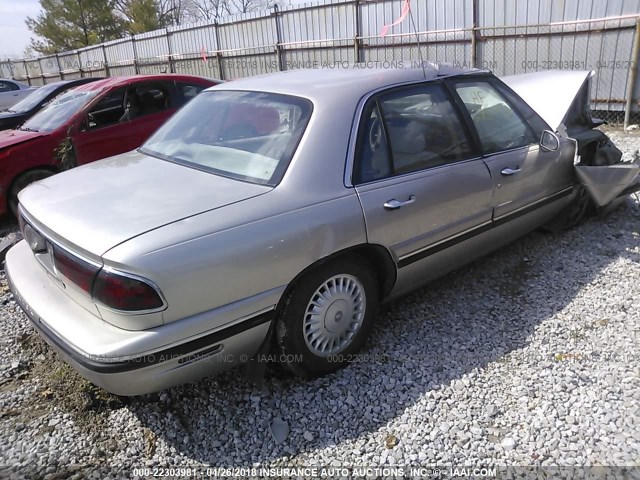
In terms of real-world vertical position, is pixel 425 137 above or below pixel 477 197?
Result: above

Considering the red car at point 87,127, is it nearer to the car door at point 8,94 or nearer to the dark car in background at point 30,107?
the dark car in background at point 30,107

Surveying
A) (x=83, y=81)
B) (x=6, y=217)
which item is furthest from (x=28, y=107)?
(x=6, y=217)

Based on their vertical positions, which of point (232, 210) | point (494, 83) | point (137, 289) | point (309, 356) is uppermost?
point (494, 83)

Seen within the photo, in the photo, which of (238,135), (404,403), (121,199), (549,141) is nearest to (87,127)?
(238,135)

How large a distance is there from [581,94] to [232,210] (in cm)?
375

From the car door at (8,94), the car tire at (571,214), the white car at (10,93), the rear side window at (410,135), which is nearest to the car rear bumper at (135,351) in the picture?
the rear side window at (410,135)

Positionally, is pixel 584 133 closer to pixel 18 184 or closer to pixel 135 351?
pixel 135 351

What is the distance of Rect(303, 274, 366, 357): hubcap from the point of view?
274 centimetres

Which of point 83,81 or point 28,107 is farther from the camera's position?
point 83,81

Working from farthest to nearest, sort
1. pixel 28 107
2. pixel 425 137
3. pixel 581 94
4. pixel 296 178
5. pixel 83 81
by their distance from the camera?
pixel 83 81 → pixel 28 107 → pixel 581 94 → pixel 425 137 → pixel 296 178

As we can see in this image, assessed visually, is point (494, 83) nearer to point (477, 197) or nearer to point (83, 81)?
point (477, 197)

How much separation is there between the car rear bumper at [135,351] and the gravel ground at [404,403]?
0.40 meters

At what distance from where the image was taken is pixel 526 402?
2.67 m

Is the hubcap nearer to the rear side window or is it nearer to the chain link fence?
the rear side window
